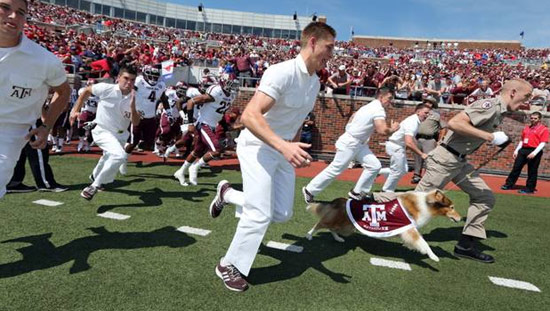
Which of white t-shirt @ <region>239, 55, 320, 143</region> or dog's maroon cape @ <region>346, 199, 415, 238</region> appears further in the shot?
dog's maroon cape @ <region>346, 199, 415, 238</region>

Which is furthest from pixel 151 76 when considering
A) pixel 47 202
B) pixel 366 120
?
pixel 366 120

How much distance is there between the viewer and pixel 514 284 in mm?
3967

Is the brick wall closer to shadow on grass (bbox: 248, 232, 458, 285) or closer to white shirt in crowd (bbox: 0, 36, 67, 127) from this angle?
shadow on grass (bbox: 248, 232, 458, 285)

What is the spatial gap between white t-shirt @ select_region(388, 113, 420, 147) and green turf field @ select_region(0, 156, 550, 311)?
1624mm

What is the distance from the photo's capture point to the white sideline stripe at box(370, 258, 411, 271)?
13.8 ft

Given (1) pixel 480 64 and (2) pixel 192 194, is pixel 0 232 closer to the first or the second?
(2) pixel 192 194

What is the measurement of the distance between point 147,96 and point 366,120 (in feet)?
17.8

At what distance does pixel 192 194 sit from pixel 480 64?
132 ft

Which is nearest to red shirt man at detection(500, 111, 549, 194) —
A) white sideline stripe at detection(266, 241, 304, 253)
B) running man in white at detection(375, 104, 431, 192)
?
running man in white at detection(375, 104, 431, 192)

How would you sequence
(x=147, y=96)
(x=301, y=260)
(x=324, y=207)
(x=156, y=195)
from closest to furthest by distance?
1. (x=301, y=260)
2. (x=324, y=207)
3. (x=156, y=195)
4. (x=147, y=96)

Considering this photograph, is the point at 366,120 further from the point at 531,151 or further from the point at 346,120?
the point at 346,120

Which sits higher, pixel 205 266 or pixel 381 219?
pixel 381 219

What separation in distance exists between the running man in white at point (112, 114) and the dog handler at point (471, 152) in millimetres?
4436

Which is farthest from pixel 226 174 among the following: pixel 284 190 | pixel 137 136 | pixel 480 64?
pixel 480 64
